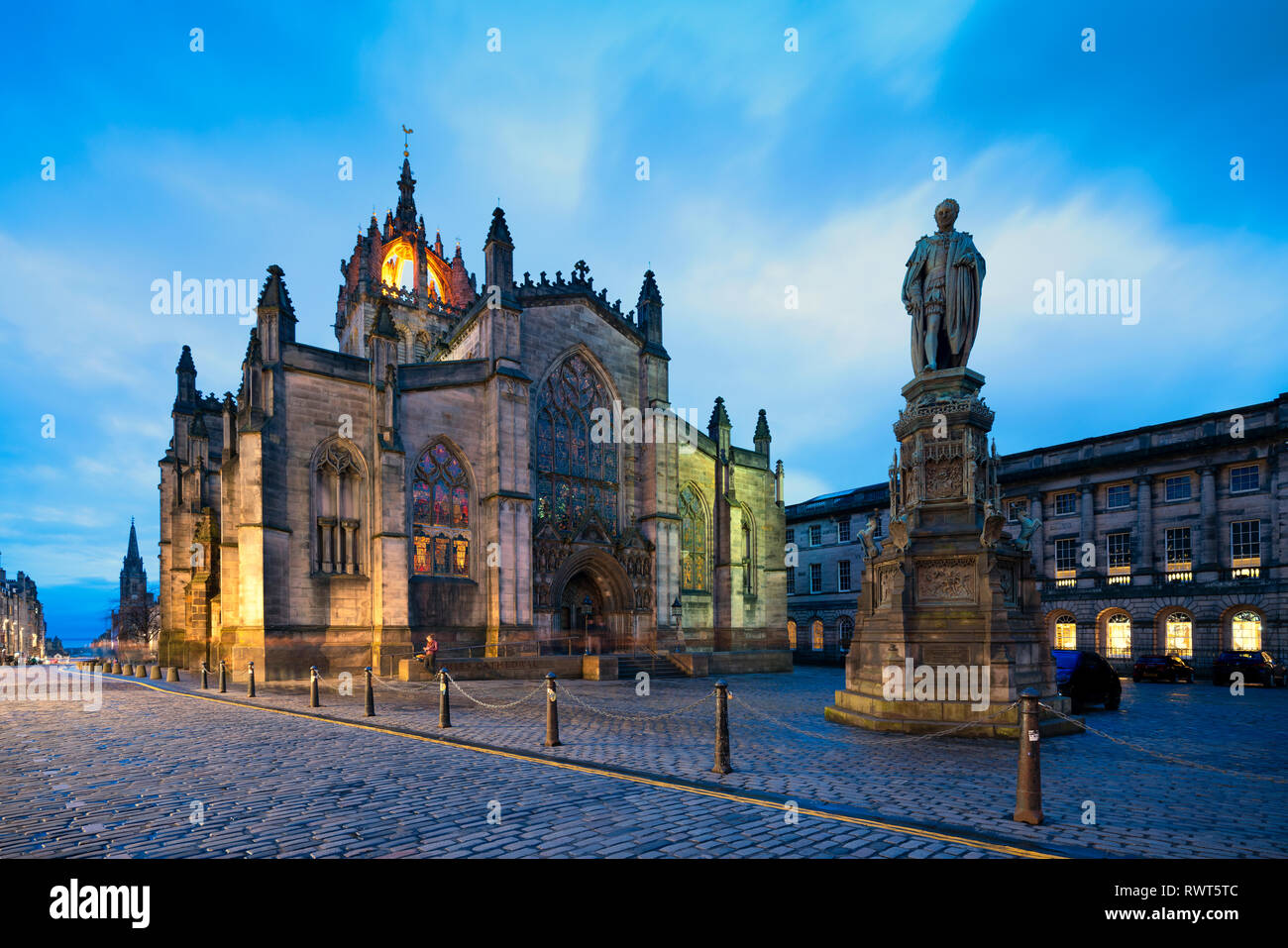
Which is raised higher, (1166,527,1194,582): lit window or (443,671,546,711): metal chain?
(1166,527,1194,582): lit window

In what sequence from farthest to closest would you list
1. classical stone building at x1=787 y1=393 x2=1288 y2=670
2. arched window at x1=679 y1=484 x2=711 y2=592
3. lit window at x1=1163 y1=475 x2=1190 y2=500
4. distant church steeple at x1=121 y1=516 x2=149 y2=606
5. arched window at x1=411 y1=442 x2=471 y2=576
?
distant church steeple at x1=121 y1=516 x2=149 y2=606, arched window at x1=679 y1=484 x2=711 y2=592, lit window at x1=1163 y1=475 x2=1190 y2=500, classical stone building at x1=787 y1=393 x2=1288 y2=670, arched window at x1=411 y1=442 x2=471 y2=576

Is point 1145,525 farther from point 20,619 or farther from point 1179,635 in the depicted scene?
point 20,619

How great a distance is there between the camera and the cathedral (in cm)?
2458

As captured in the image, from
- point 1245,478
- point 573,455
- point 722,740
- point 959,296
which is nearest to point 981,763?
point 722,740

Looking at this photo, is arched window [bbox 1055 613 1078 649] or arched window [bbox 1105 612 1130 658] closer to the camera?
arched window [bbox 1105 612 1130 658]

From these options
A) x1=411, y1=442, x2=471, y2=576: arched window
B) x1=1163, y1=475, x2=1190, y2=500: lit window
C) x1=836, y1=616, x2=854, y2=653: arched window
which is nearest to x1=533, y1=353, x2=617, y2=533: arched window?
x1=411, y1=442, x2=471, y2=576: arched window

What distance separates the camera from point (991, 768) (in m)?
8.41

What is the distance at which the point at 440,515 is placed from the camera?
27.5 meters

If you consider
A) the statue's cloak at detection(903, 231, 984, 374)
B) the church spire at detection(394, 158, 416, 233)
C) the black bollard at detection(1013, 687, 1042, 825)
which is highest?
the church spire at detection(394, 158, 416, 233)

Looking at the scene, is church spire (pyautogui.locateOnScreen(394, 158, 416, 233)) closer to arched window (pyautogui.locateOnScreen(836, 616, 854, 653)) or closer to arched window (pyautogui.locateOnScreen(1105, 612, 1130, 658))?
arched window (pyautogui.locateOnScreen(836, 616, 854, 653))

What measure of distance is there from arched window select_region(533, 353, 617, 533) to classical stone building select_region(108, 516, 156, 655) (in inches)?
1568

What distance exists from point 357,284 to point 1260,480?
48.8 meters
